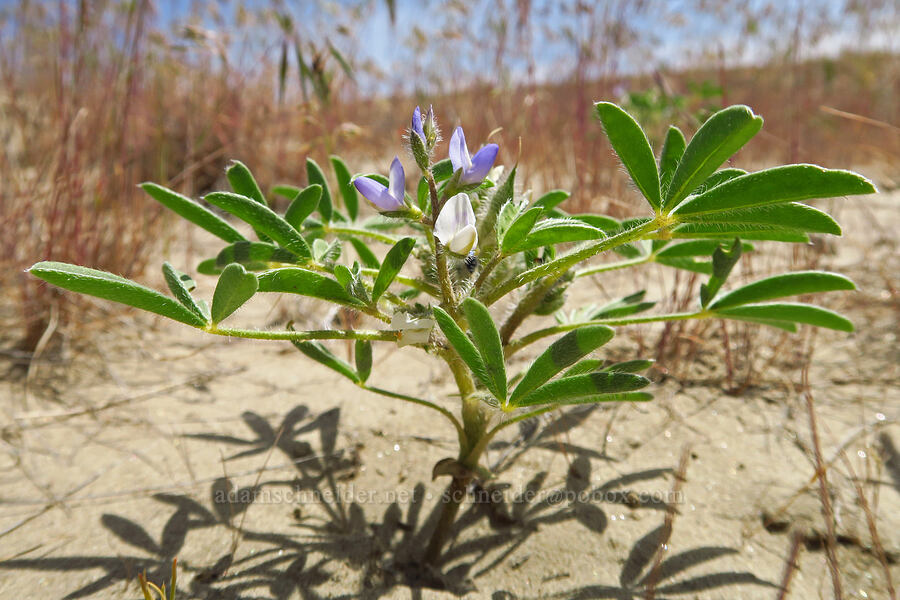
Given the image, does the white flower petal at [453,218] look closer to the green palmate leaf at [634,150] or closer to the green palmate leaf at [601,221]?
the green palmate leaf at [634,150]

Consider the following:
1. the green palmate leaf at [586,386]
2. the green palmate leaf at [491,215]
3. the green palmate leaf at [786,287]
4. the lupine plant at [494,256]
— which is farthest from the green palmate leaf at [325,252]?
the green palmate leaf at [786,287]

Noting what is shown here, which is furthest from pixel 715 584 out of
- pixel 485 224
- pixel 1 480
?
pixel 1 480

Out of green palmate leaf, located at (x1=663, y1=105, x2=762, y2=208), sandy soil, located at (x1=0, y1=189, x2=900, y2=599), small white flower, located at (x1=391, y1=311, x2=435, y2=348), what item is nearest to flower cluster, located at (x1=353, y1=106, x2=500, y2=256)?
small white flower, located at (x1=391, y1=311, x2=435, y2=348)

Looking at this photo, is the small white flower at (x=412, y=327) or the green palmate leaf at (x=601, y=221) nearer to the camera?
the small white flower at (x=412, y=327)

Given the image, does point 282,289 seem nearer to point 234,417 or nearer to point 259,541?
point 259,541

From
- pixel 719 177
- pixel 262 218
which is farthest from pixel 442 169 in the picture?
pixel 719 177

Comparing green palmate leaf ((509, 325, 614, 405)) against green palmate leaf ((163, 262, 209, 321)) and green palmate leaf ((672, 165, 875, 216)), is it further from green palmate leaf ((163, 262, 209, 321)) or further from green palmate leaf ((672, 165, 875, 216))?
green palmate leaf ((163, 262, 209, 321))

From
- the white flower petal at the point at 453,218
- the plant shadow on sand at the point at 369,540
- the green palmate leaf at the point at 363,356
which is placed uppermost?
the white flower petal at the point at 453,218

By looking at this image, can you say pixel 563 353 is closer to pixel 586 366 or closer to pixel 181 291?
pixel 586 366
